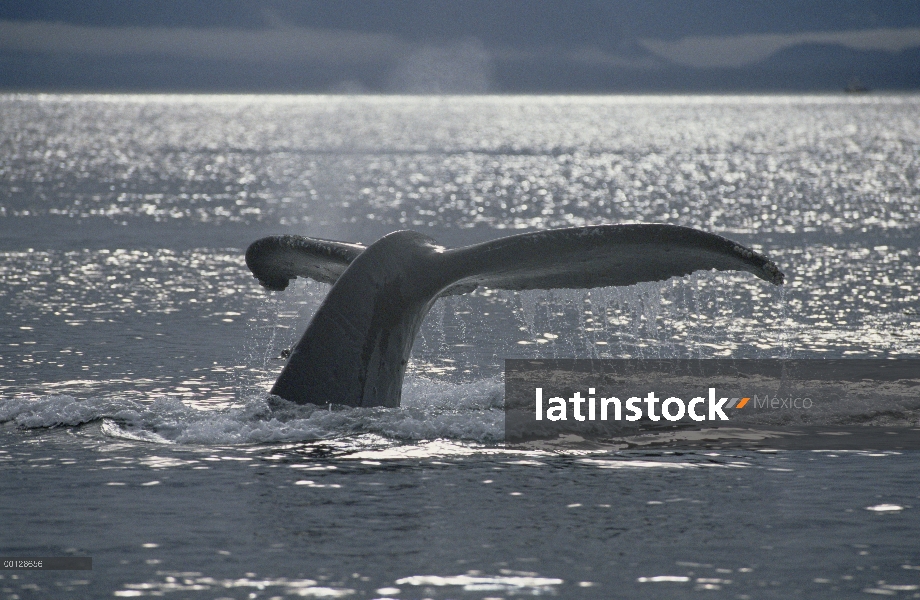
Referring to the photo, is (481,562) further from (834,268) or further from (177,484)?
(834,268)

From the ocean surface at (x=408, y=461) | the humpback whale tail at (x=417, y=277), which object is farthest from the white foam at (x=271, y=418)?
the humpback whale tail at (x=417, y=277)

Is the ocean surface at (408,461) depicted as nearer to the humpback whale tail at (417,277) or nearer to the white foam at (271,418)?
the white foam at (271,418)

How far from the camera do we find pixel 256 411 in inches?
491

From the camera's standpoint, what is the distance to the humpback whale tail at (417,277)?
10422mm

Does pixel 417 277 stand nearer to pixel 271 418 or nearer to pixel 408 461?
pixel 408 461

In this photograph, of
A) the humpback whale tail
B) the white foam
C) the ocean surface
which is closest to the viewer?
the ocean surface

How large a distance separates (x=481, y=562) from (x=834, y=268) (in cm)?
2060

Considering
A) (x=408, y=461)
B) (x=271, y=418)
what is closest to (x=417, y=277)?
Result: (x=408, y=461)

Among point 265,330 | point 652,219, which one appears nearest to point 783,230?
point 652,219

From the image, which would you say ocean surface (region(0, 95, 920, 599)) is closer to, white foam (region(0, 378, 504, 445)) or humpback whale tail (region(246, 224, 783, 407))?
white foam (region(0, 378, 504, 445))

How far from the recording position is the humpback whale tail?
10.4 metres

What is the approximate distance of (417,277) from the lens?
36.8ft

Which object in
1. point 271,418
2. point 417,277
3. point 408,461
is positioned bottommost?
point 408,461

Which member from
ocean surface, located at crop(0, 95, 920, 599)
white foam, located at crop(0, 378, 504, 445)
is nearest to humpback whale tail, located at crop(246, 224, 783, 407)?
white foam, located at crop(0, 378, 504, 445)
